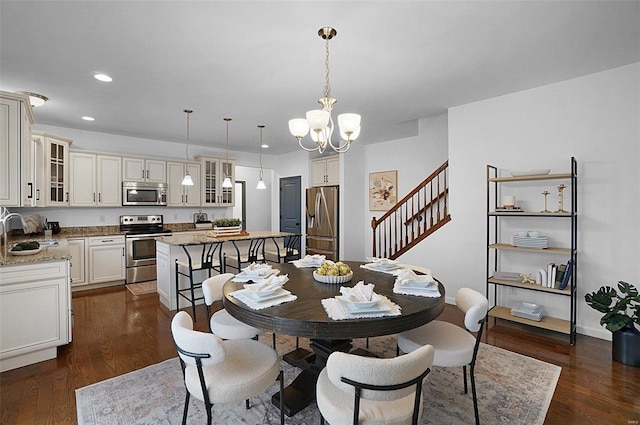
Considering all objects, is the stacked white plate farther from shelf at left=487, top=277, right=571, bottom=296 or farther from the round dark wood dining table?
the round dark wood dining table

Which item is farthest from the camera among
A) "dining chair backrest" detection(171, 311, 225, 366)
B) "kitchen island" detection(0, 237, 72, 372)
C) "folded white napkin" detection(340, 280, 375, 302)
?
"kitchen island" detection(0, 237, 72, 372)

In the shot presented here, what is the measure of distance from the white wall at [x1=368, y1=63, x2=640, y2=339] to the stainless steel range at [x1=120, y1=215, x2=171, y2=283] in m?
5.12

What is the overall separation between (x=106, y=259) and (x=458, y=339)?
5.51 m

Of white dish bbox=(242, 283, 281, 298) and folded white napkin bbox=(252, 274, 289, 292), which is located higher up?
folded white napkin bbox=(252, 274, 289, 292)

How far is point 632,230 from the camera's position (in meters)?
3.02

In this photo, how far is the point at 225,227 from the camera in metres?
4.70

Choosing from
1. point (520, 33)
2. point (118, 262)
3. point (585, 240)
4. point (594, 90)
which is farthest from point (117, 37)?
point (585, 240)

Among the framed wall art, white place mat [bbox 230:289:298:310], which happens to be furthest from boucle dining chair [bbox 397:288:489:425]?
the framed wall art

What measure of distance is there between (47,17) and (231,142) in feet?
13.7

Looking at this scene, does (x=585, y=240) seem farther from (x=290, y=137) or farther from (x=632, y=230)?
(x=290, y=137)

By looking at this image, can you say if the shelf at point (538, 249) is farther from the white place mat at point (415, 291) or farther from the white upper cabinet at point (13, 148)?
the white upper cabinet at point (13, 148)

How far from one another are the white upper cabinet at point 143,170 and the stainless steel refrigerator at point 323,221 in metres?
3.00

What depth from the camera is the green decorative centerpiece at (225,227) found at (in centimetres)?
463

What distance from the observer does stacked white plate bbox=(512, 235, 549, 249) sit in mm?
3334
